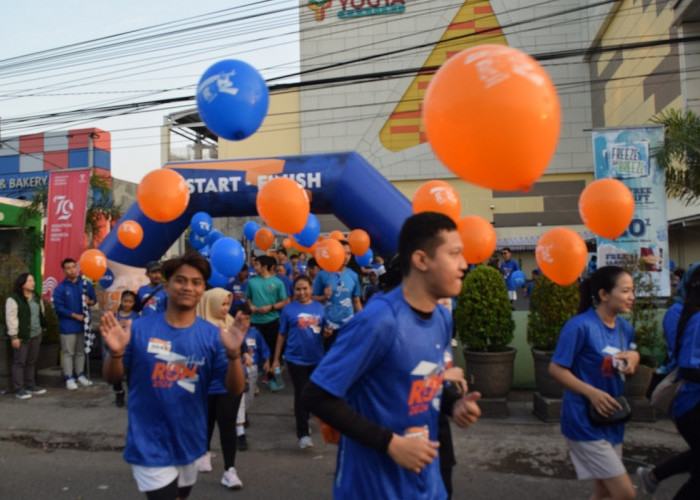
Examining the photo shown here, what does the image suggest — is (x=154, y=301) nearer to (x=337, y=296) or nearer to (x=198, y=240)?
(x=337, y=296)

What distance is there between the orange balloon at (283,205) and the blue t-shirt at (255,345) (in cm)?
129

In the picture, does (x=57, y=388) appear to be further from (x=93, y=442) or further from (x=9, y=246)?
(x=9, y=246)

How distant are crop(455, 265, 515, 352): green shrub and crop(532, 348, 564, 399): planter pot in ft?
1.30

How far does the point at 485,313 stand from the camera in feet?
20.8

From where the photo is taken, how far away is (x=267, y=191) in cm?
637

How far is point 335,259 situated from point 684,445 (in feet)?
14.3

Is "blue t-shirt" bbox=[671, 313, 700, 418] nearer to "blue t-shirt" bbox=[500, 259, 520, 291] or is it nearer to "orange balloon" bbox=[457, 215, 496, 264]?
"orange balloon" bbox=[457, 215, 496, 264]

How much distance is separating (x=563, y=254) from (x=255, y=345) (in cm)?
331

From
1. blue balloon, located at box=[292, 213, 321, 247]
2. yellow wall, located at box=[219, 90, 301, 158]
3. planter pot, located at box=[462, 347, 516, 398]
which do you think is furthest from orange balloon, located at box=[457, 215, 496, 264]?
yellow wall, located at box=[219, 90, 301, 158]

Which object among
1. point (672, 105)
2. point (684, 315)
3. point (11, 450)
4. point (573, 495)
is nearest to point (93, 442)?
point (11, 450)

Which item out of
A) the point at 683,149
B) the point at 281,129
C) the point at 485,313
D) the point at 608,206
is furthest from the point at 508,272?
the point at 281,129

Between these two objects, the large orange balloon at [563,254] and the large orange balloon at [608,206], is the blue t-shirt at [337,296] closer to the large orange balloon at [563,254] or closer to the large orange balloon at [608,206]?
the large orange balloon at [563,254]

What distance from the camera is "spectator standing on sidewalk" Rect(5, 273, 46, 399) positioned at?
7.46 metres

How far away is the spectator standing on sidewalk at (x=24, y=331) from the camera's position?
7461mm
